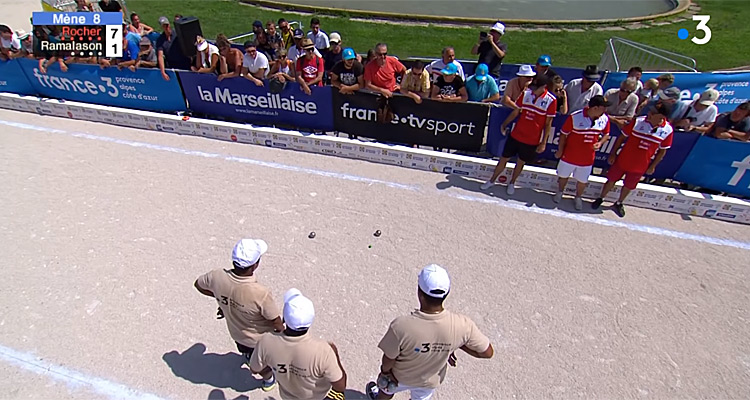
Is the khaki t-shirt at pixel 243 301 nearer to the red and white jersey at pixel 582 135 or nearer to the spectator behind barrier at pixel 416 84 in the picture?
the red and white jersey at pixel 582 135

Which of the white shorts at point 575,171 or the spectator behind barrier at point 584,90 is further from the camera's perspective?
the spectator behind barrier at point 584,90

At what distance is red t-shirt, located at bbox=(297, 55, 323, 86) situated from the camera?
816cm

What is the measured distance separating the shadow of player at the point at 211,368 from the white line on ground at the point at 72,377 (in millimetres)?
350

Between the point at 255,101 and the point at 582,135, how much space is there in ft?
19.9

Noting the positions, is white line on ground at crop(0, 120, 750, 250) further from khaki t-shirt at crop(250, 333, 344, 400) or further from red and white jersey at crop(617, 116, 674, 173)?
khaki t-shirt at crop(250, 333, 344, 400)

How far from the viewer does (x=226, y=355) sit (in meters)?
4.55

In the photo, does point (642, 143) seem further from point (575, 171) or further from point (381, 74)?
point (381, 74)

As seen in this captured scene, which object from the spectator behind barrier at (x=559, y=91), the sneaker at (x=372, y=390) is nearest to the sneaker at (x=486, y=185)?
the spectator behind barrier at (x=559, y=91)

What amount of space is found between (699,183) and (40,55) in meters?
13.8

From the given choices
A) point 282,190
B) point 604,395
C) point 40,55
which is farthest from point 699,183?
point 40,55

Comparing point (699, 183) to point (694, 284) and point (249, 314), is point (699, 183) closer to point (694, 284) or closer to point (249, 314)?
point (694, 284)

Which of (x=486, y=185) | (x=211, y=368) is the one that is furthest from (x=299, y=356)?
(x=486, y=185)

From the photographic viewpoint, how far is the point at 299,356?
9.53 ft

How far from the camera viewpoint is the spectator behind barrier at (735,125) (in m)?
6.25
